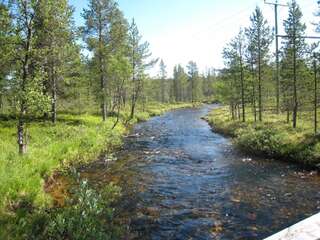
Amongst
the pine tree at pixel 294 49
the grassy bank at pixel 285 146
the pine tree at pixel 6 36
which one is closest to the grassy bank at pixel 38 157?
the pine tree at pixel 6 36

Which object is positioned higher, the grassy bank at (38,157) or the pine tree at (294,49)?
the pine tree at (294,49)

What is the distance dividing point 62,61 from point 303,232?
25602 mm

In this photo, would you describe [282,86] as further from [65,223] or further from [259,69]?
[65,223]

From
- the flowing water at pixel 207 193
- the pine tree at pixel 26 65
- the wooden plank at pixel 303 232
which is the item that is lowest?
the flowing water at pixel 207 193

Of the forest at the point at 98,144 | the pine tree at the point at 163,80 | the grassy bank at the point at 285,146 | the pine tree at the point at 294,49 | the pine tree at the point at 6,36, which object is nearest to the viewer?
the forest at the point at 98,144

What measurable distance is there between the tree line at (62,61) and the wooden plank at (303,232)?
12.1 metres

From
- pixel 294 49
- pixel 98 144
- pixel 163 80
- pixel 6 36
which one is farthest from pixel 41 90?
pixel 163 80

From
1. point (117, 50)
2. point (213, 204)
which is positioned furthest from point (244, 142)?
point (117, 50)

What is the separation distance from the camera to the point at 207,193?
14094 millimetres

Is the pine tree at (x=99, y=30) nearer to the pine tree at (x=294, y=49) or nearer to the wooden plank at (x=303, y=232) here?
the pine tree at (x=294, y=49)

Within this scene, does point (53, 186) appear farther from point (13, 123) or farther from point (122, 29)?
point (122, 29)

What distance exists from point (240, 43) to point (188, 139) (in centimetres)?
1425

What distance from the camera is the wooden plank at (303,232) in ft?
16.9

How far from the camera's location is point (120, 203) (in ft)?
41.5
